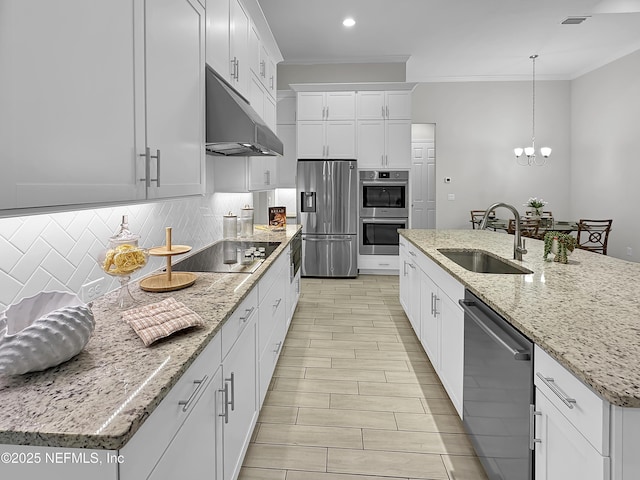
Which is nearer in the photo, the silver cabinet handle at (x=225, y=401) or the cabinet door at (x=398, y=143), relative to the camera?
the silver cabinet handle at (x=225, y=401)

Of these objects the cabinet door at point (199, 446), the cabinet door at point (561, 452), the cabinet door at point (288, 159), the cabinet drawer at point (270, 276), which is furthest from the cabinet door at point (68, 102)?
the cabinet door at point (288, 159)

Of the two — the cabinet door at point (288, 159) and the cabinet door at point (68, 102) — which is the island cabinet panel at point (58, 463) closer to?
the cabinet door at point (68, 102)

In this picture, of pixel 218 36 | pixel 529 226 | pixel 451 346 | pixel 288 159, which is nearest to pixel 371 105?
pixel 288 159

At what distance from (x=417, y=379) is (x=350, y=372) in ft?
1.59

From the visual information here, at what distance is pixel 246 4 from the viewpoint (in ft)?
9.75

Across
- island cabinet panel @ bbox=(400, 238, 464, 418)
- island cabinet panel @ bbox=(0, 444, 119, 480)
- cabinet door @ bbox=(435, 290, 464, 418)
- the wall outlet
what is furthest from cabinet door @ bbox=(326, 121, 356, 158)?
island cabinet panel @ bbox=(0, 444, 119, 480)

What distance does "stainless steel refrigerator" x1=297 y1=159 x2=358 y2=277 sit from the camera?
20.2 ft

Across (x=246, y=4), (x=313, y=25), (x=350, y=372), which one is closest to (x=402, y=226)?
(x=313, y=25)

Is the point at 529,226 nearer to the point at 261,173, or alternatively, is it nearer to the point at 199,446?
the point at 261,173

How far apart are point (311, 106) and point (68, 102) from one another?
5.51 meters

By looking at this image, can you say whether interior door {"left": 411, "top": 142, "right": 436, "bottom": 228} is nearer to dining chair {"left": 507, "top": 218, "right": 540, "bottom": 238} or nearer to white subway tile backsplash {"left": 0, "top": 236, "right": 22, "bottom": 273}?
dining chair {"left": 507, "top": 218, "right": 540, "bottom": 238}

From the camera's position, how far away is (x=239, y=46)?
288cm

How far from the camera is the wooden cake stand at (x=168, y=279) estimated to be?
70.2 inches

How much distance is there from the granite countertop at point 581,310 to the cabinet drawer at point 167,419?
1.02m
